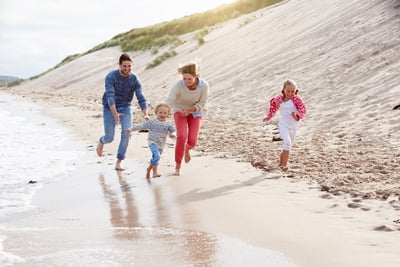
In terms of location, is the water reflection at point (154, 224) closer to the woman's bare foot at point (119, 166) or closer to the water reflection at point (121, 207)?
the water reflection at point (121, 207)

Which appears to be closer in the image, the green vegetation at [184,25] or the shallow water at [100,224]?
the shallow water at [100,224]

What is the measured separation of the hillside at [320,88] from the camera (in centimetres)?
761

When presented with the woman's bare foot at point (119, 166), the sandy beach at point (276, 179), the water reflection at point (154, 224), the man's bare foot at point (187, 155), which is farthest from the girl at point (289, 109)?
the woman's bare foot at point (119, 166)

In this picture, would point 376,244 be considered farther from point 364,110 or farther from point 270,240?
point 364,110

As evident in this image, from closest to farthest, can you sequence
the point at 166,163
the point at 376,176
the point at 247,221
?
1. the point at 247,221
2. the point at 376,176
3. the point at 166,163

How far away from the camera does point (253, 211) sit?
213 inches

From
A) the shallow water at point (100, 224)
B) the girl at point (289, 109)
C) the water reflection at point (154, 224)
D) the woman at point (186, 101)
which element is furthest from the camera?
the girl at point (289, 109)

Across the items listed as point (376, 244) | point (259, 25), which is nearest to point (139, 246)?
point (376, 244)

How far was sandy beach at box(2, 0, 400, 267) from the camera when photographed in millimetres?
4496

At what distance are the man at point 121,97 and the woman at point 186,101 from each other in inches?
21.0

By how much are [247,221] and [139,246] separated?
114 cm

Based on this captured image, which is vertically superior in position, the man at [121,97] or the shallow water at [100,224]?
the man at [121,97]

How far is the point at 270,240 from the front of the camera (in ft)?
14.6

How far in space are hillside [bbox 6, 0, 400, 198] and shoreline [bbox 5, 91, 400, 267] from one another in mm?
472
